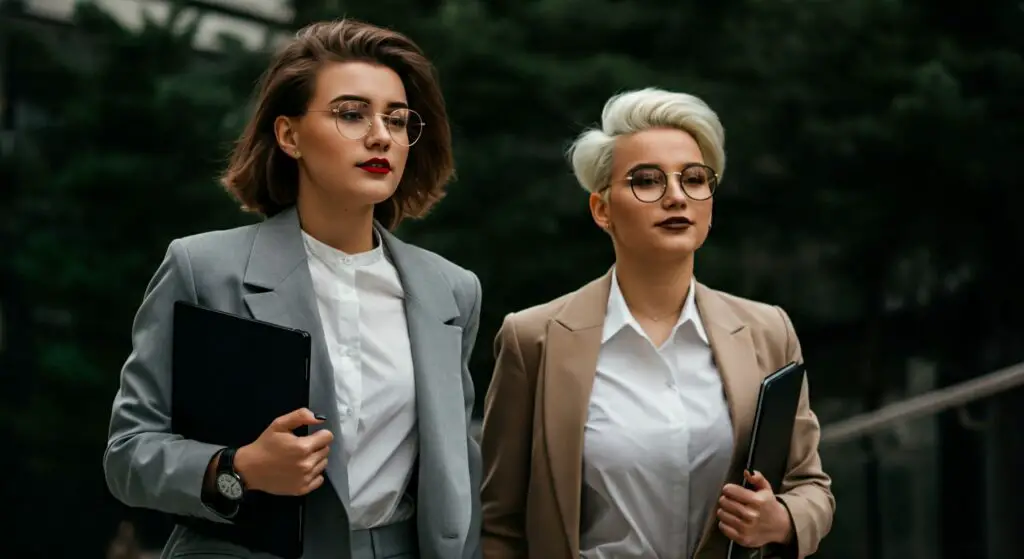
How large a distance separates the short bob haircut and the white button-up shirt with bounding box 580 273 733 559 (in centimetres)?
64

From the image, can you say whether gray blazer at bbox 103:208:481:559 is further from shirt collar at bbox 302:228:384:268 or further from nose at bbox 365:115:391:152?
nose at bbox 365:115:391:152

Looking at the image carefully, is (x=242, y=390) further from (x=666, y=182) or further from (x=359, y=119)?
(x=666, y=182)

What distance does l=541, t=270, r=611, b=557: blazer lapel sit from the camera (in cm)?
311

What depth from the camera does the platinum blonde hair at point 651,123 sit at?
320 centimetres

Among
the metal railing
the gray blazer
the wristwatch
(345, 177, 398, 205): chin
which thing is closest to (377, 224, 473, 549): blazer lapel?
the gray blazer

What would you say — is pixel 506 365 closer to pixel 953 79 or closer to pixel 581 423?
pixel 581 423

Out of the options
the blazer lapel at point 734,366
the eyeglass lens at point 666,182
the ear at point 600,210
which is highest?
the eyeglass lens at point 666,182

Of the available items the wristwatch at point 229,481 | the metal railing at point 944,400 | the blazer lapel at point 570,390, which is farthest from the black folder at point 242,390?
the metal railing at point 944,400

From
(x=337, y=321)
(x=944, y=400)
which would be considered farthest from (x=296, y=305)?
(x=944, y=400)

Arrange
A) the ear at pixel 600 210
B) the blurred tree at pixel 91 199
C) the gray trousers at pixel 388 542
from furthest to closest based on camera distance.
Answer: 1. the blurred tree at pixel 91 199
2. the ear at pixel 600 210
3. the gray trousers at pixel 388 542

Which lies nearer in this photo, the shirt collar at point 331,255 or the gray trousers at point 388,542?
the gray trousers at point 388,542

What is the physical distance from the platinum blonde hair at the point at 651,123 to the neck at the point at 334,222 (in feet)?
1.96

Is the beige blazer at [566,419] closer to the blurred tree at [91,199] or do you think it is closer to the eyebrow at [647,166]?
the eyebrow at [647,166]

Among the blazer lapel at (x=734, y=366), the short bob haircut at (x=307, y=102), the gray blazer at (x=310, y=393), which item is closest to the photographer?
the gray blazer at (x=310, y=393)
